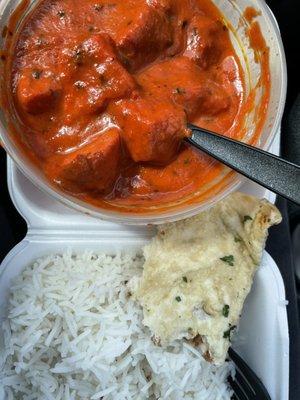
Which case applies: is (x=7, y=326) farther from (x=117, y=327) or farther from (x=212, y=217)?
(x=212, y=217)

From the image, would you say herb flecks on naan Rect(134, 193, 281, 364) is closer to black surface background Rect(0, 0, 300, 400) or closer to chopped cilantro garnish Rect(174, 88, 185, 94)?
black surface background Rect(0, 0, 300, 400)

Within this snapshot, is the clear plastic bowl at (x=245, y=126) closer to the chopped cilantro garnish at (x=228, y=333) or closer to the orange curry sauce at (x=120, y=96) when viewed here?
the orange curry sauce at (x=120, y=96)

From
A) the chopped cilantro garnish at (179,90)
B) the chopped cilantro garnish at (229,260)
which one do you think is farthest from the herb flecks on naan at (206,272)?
the chopped cilantro garnish at (179,90)

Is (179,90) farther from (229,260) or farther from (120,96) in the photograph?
(229,260)

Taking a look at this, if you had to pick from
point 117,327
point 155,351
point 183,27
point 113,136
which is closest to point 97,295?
point 117,327

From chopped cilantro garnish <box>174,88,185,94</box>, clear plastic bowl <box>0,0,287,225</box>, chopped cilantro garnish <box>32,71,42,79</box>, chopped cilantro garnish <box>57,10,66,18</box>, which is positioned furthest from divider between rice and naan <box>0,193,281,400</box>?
chopped cilantro garnish <box>57,10,66,18</box>

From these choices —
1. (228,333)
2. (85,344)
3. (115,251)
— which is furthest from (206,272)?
(85,344)
